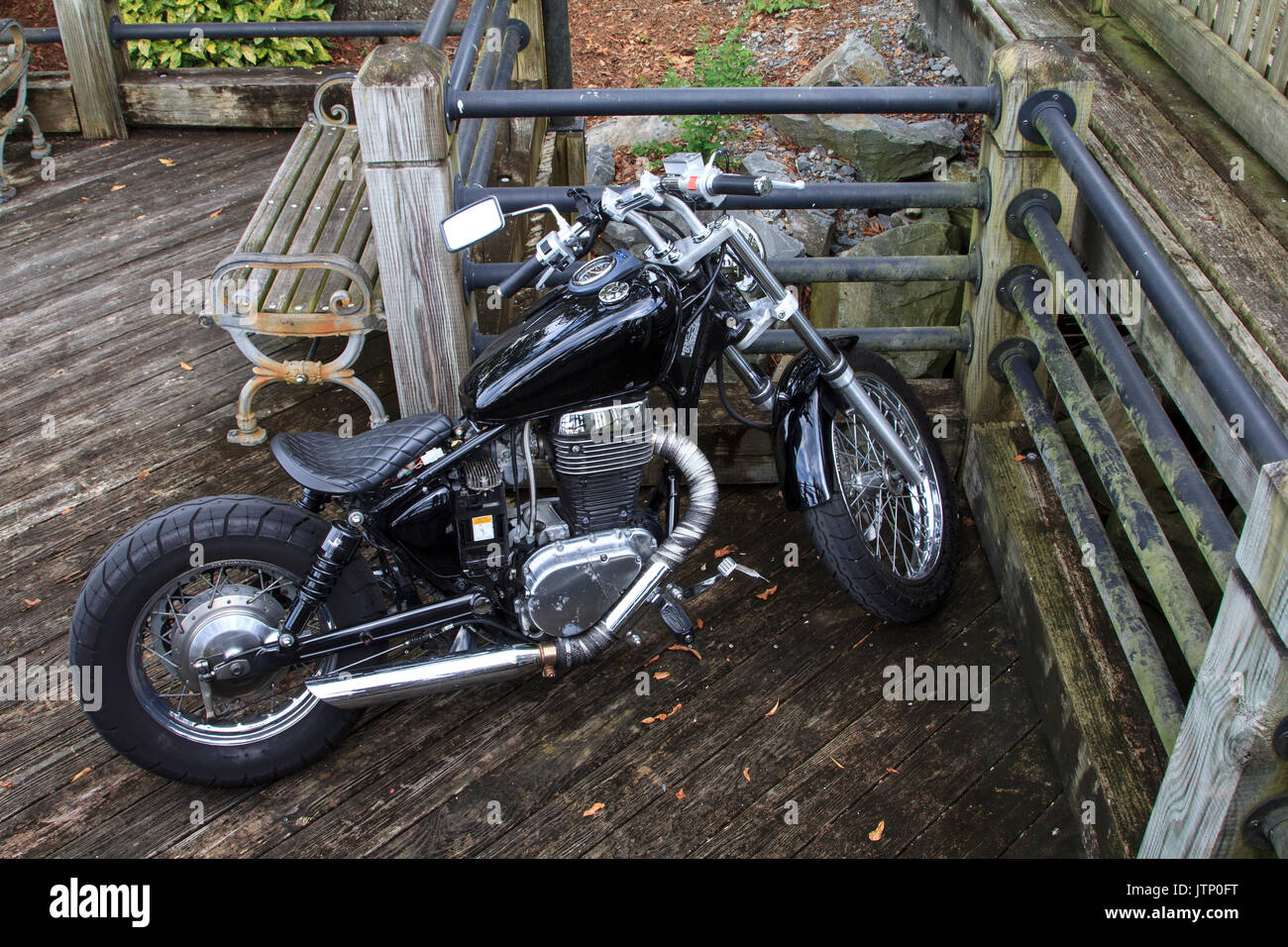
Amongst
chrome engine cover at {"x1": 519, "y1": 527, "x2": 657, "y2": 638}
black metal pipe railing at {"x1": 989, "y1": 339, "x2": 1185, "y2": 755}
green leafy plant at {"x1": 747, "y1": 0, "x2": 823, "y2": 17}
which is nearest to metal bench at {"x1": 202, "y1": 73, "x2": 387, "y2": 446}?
chrome engine cover at {"x1": 519, "y1": 527, "x2": 657, "y2": 638}

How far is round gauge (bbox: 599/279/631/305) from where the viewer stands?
8.26 feet

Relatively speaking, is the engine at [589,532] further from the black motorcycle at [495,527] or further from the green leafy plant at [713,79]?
the green leafy plant at [713,79]

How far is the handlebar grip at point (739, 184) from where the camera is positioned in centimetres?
245

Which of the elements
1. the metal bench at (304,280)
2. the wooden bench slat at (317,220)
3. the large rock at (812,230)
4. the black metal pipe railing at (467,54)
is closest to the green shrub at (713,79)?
the large rock at (812,230)

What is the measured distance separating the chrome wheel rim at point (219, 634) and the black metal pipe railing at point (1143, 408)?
6.34 ft

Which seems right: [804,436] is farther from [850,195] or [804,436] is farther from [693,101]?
[693,101]

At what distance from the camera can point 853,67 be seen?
632 centimetres

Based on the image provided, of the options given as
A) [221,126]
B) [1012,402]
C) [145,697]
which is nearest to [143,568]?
[145,697]

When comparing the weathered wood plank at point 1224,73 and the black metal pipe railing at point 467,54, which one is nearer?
the black metal pipe railing at point 467,54

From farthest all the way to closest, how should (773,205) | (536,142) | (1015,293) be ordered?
(536,142), (1015,293), (773,205)

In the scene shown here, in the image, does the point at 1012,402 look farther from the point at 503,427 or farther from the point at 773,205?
the point at 503,427

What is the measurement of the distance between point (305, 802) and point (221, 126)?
14.8 feet

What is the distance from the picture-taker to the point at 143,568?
2.54 metres

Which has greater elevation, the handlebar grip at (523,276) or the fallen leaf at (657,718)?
the handlebar grip at (523,276)
